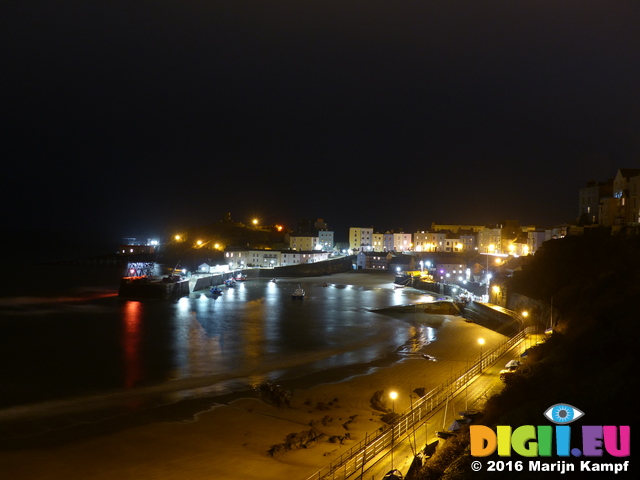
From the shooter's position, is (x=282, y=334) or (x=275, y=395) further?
(x=282, y=334)

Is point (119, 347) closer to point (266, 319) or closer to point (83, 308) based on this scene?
point (266, 319)

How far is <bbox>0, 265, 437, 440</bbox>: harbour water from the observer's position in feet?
38.5

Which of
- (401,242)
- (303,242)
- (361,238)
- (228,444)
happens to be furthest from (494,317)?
(361,238)

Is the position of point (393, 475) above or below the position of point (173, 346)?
above

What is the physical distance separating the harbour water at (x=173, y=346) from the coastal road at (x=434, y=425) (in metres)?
4.01

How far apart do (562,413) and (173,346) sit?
44.9 ft

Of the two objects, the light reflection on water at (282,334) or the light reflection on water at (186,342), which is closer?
the light reflection on water at (186,342)

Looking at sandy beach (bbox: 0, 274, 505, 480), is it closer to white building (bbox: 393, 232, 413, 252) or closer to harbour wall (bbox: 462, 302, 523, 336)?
harbour wall (bbox: 462, 302, 523, 336)

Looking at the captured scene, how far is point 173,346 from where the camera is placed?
1719 cm

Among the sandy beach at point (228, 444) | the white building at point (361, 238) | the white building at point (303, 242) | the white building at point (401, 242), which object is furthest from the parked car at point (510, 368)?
the white building at point (361, 238)

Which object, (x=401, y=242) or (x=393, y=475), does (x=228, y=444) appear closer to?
(x=393, y=475)

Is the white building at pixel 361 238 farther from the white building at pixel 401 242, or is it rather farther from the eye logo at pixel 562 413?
the eye logo at pixel 562 413

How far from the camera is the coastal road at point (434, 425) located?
6.70 metres

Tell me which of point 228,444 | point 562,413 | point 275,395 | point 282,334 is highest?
point 562,413
